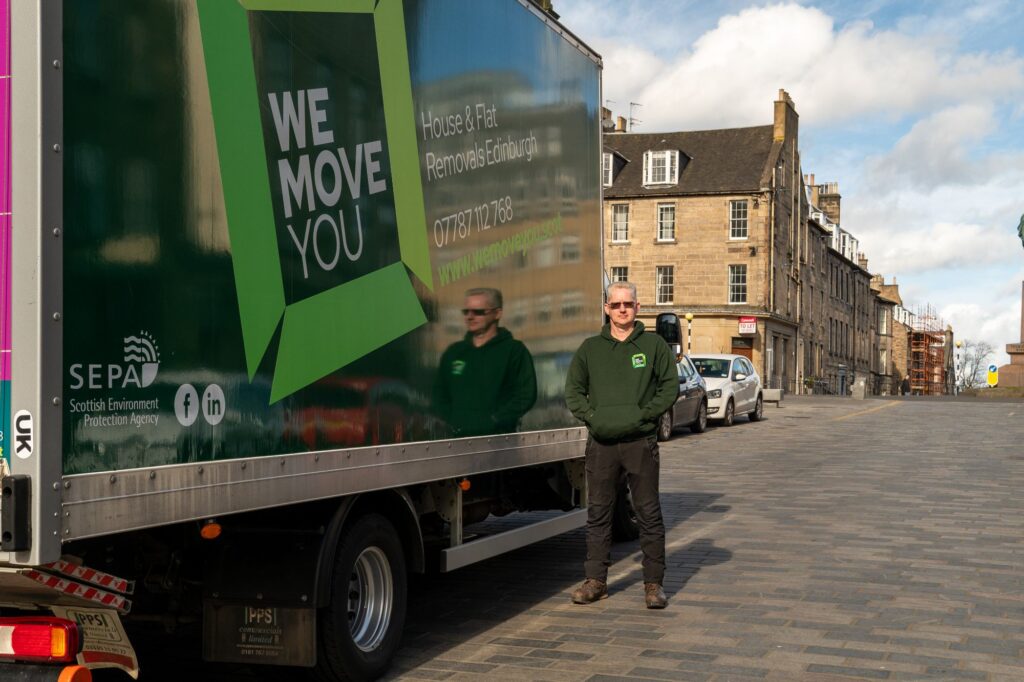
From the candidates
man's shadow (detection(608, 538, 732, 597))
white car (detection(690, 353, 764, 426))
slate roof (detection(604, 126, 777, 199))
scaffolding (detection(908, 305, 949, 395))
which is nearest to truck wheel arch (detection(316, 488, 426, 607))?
man's shadow (detection(608, 538, 732, 597))

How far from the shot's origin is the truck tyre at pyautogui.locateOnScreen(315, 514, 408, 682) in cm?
514

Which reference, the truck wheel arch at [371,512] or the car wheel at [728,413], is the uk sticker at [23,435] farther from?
the car wheel at [728,413]

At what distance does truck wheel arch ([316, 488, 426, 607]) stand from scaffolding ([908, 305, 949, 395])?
372ft

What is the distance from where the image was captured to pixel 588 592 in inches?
301

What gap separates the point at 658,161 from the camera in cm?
5894

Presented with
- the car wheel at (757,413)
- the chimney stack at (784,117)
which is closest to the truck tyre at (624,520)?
the car wheel at (757,413)

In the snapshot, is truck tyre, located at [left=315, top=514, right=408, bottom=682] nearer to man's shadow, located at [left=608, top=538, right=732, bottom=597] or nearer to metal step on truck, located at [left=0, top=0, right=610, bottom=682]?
metal step on truck, located at [left=0, top=0, right=610, bottom=682]

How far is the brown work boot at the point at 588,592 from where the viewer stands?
7.62m

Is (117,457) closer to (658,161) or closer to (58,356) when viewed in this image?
(58,356)

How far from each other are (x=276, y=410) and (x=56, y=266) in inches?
51.1

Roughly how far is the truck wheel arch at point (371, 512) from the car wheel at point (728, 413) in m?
22.4

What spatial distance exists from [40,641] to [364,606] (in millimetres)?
1882

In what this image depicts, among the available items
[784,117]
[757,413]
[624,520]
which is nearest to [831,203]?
[784,117]

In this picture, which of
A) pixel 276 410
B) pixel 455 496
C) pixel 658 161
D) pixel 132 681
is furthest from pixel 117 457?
pixel 658 161
